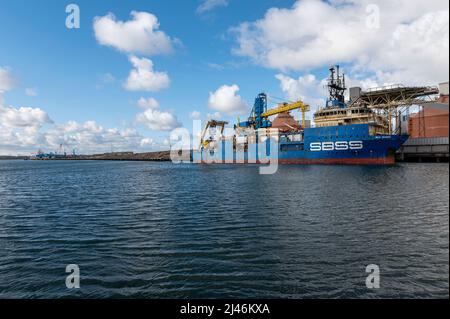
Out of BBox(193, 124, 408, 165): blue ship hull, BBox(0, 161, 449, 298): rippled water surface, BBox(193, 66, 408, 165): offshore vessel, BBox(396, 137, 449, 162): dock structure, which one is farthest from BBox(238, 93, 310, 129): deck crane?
BBox(0, 161, 449, 298): rippled water surface

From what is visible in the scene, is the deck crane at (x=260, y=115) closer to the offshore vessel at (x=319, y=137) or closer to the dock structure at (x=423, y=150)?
the offshore vessel at (x=319, y=137)

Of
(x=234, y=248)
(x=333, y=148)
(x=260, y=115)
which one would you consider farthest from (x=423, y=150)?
(x=234, y=248)

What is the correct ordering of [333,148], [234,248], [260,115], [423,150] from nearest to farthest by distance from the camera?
[234,248]
[423,150]
[333,148]
[260,115]

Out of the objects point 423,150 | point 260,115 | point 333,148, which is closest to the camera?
point 423,150

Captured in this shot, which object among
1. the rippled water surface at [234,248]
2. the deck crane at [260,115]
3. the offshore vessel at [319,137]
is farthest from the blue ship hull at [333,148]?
the rippled water surface at [234,248]

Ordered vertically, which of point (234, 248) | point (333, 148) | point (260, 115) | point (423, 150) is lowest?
point (234, 248)

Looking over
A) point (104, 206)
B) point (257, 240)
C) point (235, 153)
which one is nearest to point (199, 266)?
point (257, 240)

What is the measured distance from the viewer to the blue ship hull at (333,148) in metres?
57.3

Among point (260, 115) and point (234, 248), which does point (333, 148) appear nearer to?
point (260, 115)

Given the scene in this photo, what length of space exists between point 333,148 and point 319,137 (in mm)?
4419

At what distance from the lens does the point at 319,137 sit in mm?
66500

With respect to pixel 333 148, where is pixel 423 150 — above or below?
below

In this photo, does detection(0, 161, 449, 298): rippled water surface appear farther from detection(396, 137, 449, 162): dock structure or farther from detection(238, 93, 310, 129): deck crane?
detection(238, 93, 310, 129): deck crane
